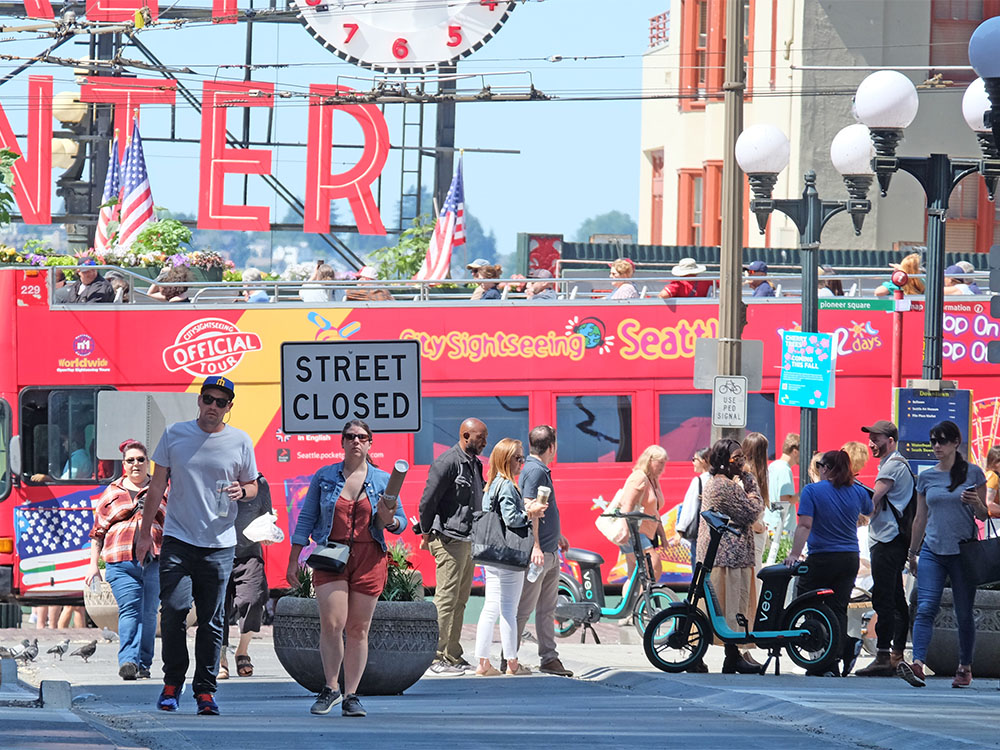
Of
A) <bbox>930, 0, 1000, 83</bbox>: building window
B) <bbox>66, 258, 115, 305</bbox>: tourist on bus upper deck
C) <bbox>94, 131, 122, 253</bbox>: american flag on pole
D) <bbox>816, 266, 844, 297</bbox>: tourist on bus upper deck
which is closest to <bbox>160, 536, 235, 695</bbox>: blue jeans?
<bbox>66, 258, 115, 305</bbox>: tourist on bus upper deck

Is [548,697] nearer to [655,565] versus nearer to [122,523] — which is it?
[122,523]

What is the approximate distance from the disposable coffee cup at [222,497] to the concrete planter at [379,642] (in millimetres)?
1420

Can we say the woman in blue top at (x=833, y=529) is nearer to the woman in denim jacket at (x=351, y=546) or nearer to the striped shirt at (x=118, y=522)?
the woman in denim jacket at (x=351, y=546)

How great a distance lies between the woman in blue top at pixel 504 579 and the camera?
1268 centimetres

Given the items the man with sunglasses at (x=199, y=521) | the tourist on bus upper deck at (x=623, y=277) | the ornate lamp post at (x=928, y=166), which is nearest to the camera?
the man with sunglasses at (x=199, y=521)

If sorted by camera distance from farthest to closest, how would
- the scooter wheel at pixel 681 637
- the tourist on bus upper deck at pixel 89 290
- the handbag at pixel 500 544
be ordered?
the tourist on bus upper deck at pixel 89 290
the scooter wheel at pixel 681 637
the handbag at pixel 500 544

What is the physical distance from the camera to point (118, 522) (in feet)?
41.0

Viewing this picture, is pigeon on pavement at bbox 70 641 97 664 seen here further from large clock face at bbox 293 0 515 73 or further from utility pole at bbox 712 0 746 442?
large clock face at bbox 293 0 515 73

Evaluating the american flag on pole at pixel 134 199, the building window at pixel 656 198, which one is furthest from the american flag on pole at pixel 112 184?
the building window at pixel 656 198

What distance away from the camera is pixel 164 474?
1001 cm

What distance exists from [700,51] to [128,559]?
24859 millimetres

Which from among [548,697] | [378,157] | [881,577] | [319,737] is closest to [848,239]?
[378,157]

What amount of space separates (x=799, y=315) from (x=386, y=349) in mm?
7962

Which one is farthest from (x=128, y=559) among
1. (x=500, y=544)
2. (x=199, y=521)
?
(x=199, y=521)
